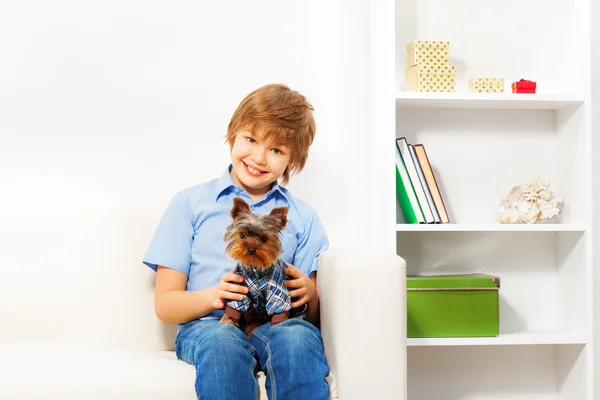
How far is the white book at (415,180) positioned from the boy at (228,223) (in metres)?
0.40

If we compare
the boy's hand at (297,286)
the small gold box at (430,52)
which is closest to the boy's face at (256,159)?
the boy's hand at (297,286)

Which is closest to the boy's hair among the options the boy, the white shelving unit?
the boy

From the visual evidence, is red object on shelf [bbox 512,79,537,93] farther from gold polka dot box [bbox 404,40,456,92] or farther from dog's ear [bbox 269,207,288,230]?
dog's ear [bbox 269,207,288,230]

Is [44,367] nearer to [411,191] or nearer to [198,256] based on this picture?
[198,256]

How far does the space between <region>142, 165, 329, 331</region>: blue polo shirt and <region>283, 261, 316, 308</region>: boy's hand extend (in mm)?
136

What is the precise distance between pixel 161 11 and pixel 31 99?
51cm

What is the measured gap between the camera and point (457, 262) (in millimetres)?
2389

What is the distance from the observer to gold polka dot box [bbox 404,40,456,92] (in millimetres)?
2199

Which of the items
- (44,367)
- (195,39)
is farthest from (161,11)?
(44,367)

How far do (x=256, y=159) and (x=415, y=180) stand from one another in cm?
60

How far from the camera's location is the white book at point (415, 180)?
2.20 metres

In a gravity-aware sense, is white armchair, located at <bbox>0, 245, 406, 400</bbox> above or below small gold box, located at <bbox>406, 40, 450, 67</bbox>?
below

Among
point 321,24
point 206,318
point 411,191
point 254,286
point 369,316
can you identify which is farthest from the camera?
point 321,24

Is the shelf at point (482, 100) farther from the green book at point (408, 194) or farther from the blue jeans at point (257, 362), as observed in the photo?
the blue jeans at point (257, 362)
